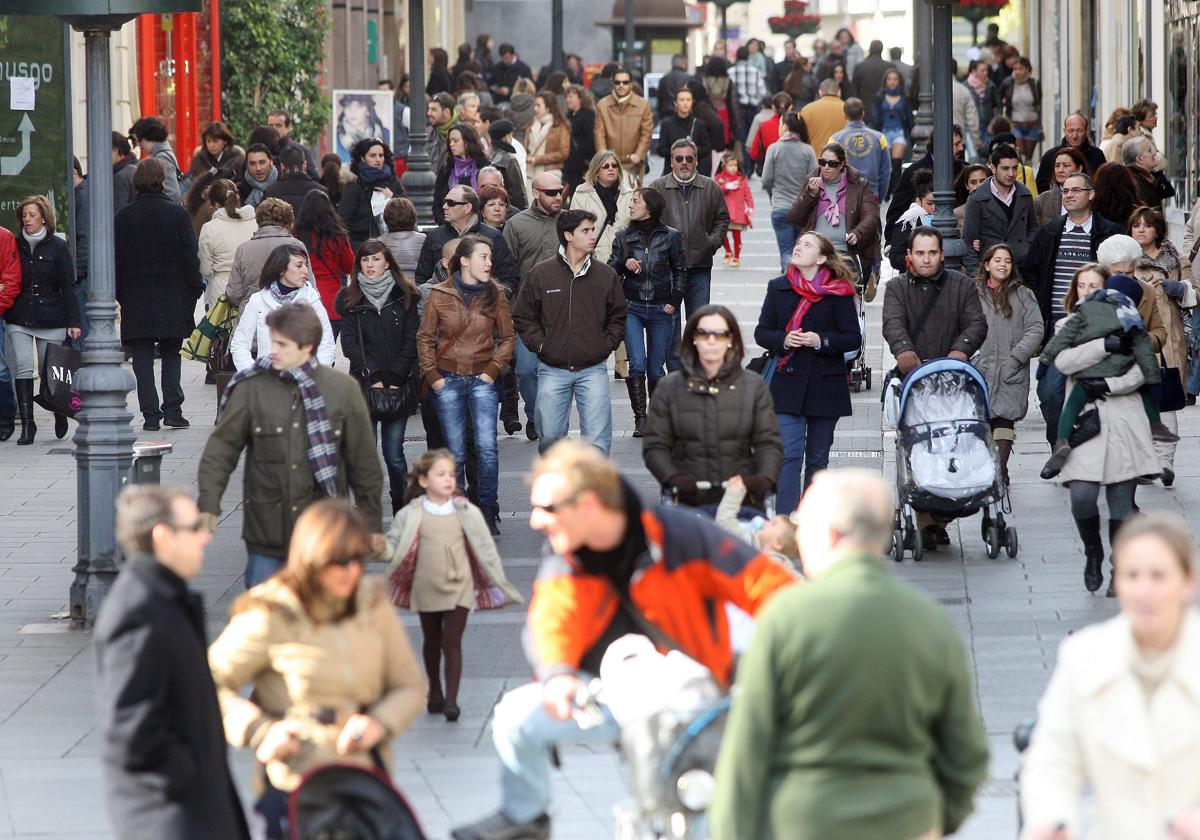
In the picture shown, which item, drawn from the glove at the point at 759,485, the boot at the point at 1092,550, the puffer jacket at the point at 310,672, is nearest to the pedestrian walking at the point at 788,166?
the boot at the point at 1092,550

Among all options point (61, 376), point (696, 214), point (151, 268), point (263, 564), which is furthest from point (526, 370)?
point (263, 564)

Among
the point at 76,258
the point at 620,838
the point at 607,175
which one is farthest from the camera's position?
the point at 76,258

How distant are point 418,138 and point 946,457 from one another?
8.94 m

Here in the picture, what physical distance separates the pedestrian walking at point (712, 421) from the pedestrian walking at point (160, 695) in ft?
12.9

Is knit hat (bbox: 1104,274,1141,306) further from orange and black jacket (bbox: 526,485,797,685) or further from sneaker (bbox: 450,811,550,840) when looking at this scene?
sneaker (bbox: 450,811,550,840)

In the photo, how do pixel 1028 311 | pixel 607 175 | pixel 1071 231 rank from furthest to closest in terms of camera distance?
pixel 607 175 → pixel 1071 231 → pixel 1028 311

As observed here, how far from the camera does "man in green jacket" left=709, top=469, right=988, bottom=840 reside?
15.7 feet

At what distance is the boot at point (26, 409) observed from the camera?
16.2 metres

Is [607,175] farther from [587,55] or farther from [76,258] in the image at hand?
[587,55]

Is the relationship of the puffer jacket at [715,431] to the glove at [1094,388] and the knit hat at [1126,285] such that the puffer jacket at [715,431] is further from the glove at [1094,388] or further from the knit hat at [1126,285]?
the knit hat at [1126,285]

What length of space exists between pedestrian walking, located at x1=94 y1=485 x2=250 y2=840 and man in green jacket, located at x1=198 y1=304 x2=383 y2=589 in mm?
3213

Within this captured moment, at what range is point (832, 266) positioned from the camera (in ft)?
38.6

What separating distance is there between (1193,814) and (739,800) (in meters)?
0.98

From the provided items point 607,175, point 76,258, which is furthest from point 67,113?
point 607,175
